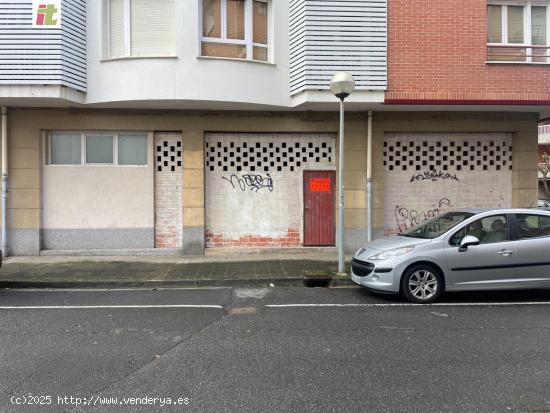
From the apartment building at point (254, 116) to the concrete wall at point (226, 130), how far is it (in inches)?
1.4

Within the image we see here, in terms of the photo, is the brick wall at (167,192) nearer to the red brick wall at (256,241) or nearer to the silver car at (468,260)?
the red brick wall at (256,241)

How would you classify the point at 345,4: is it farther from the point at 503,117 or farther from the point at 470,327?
the point at 470,327

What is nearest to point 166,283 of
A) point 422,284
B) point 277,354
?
point 277,354

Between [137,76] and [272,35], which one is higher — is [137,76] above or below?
below

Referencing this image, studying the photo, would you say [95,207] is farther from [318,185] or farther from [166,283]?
[318,185]

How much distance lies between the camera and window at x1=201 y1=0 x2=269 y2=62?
1117 cm

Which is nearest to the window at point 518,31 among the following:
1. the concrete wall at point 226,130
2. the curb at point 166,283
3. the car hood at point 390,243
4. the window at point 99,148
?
the concrete wall at point 226,130

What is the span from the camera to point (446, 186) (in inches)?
494

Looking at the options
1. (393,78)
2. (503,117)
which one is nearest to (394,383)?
(393,78)

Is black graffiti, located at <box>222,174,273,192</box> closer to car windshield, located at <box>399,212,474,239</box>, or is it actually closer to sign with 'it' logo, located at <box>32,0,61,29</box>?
car windshield, located at <box>399,212,474,239</box>

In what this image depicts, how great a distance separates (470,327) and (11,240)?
1076cm

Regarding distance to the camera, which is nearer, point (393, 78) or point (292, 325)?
point (292, 325)

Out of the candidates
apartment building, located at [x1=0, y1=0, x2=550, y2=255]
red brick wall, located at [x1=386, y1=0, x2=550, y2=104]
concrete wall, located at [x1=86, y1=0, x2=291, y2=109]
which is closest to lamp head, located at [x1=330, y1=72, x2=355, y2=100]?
apartment building, located at [x1=0, y1=0, x2=550, y2=255]

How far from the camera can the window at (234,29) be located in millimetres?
11172
